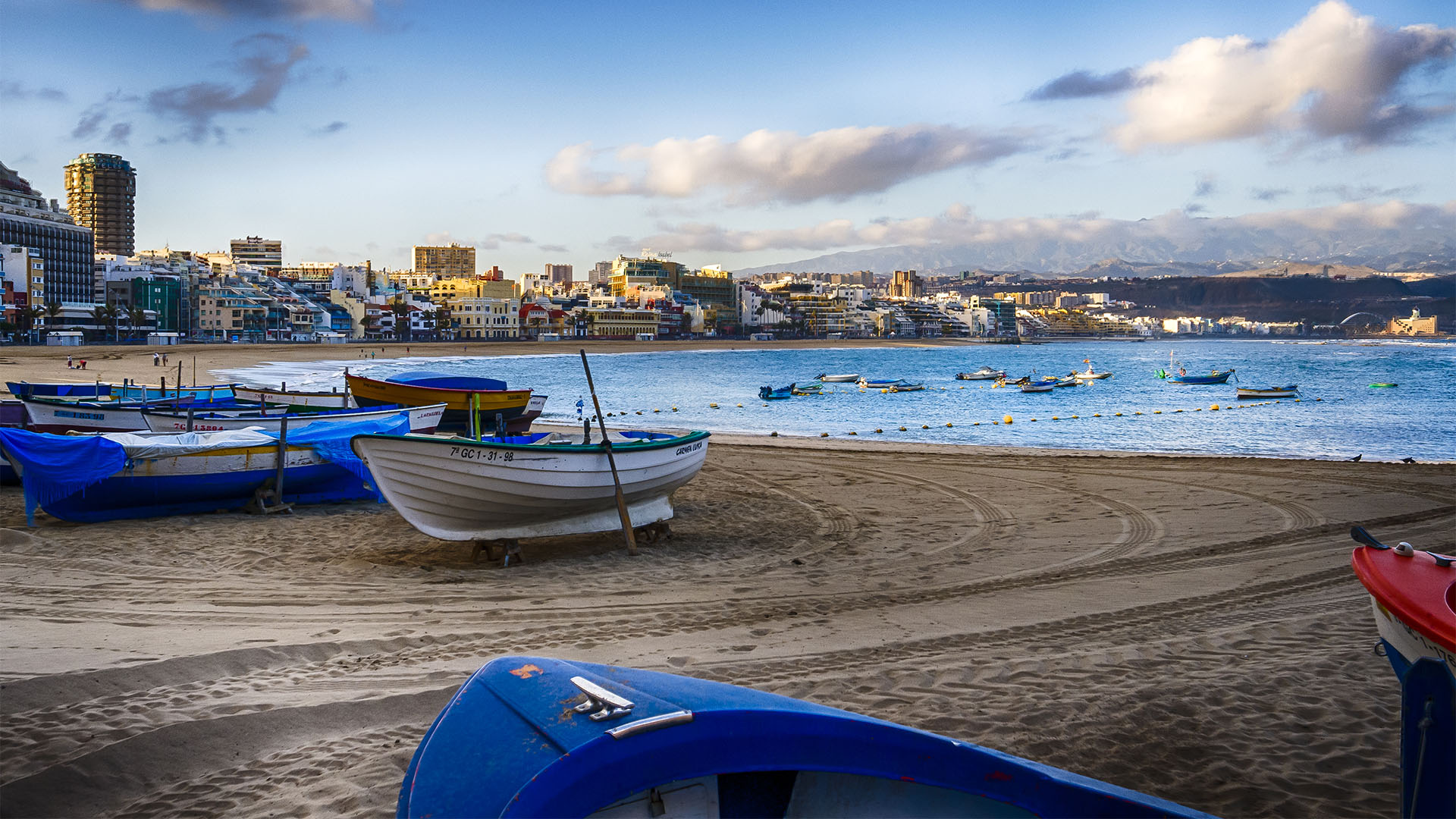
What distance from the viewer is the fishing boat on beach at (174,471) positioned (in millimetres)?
10531

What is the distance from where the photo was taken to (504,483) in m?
8.91

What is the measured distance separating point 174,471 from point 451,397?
32.4 ft

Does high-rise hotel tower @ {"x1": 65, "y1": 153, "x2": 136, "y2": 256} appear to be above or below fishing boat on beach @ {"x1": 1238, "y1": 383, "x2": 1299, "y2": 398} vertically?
above

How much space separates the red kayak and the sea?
18679mm

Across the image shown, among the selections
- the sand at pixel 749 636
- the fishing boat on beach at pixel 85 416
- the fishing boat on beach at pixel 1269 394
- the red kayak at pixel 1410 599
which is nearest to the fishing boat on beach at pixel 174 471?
the sand at pixel 749 636

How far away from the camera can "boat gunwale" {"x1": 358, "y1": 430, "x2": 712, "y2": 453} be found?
340 inches

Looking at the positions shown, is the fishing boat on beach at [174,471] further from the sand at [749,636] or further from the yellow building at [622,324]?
the yellow building at [622,324]

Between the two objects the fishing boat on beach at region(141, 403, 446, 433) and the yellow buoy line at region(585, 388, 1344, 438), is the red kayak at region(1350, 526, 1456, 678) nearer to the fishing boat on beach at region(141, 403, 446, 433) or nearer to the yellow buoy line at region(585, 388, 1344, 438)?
Answer: the fishing boat on beach at region(141, 403, 446, 433)

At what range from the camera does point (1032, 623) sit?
683 centimetres

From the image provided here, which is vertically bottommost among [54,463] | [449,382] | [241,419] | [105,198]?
[54,463]

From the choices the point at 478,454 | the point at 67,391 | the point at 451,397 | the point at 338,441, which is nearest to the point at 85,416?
the point at 338,441

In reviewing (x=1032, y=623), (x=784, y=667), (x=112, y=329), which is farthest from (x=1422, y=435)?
(x=112, y=329)

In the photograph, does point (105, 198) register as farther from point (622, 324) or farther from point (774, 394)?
point (774, 394)

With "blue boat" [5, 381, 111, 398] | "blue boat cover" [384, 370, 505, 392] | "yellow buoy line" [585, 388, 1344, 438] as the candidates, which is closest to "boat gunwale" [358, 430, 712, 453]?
"blue boat cover" [384, 370, 505, 392]
